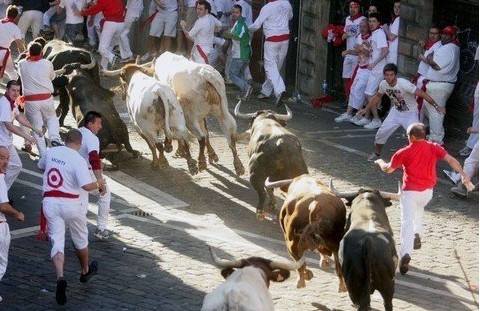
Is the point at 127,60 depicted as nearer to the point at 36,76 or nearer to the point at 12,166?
the point at 36,76

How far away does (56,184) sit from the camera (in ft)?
43.9

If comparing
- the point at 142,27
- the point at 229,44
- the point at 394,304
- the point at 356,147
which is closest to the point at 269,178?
the point at 394,304

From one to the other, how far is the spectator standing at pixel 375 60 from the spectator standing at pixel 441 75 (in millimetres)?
1507

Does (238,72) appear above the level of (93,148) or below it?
below

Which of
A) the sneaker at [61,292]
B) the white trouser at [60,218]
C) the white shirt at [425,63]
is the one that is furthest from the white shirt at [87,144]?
the white shirt at [425,63]

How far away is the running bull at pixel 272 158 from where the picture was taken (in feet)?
52.9

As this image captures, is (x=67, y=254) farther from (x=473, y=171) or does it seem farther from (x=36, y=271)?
(x=473, y=171)

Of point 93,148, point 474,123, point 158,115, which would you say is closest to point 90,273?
point 93,148

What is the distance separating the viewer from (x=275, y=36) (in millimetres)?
24688

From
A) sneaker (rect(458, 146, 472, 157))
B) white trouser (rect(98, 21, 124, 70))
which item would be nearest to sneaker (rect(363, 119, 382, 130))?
sneaker (rect(458, 146, 472, 157))

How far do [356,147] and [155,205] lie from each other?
5123 mm

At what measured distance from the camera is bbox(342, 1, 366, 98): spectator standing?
76.8 feet

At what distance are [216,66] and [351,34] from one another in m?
4.62

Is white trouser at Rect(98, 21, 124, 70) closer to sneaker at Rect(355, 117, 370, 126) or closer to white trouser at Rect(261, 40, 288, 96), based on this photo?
white trouser at Rect(261, 40, 288, 96)
